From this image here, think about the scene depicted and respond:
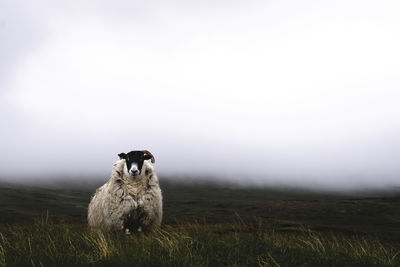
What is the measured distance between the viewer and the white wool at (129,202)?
35.8 feet

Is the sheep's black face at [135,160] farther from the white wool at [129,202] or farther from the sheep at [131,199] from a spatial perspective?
the white wool at [129,202]

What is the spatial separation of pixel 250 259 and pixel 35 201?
659ft

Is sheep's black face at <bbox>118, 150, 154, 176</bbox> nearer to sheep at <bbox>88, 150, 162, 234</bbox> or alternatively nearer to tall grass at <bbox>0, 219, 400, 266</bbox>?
sheep at <bbox>88, 150, 162, 234</bbox>

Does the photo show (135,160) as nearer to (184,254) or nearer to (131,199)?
(131,199)

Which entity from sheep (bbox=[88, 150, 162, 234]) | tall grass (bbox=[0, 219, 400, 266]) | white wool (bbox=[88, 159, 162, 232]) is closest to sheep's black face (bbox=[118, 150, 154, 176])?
sheep (bbox=[88, 150, 162, 234])

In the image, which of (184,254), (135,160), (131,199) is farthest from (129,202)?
(184,254)

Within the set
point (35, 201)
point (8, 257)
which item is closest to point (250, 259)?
point (8, 257)

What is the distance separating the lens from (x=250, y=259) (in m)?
Answer: 5.80

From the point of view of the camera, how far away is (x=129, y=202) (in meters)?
10.9

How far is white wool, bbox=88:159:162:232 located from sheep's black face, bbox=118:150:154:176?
319 millimetres

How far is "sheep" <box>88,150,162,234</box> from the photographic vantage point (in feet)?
35.7

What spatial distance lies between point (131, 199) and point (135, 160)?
130 cm

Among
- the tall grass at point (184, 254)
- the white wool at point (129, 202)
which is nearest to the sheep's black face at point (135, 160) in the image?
the white wool at point (129, 202)

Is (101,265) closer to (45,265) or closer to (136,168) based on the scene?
(45,265)
